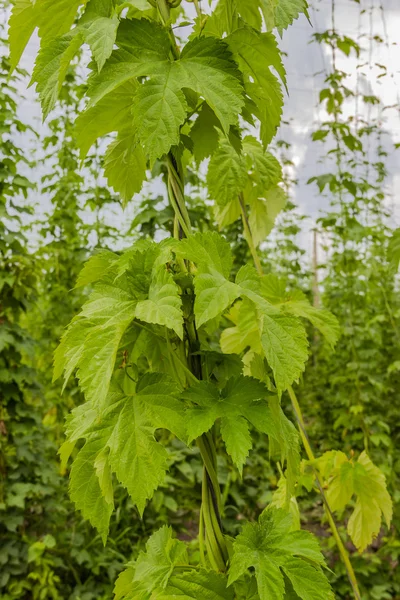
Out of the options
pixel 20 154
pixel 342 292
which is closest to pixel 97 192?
pixel 20 154

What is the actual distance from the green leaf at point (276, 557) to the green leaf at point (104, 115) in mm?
584

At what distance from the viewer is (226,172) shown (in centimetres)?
99

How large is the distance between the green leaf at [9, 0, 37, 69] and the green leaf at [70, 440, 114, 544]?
58cm

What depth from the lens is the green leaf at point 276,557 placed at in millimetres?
638

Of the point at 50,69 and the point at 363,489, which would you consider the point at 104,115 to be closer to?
the point at 50,69

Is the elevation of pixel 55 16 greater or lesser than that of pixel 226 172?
greater

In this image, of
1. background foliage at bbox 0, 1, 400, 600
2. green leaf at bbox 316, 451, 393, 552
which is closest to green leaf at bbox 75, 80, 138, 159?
green leaf at bbox 316, 451, 393, 552

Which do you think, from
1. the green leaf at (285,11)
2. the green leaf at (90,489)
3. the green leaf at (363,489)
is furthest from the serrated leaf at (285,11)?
the green leaf at (363,489)

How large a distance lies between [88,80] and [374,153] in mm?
4247

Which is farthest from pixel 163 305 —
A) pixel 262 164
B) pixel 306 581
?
pixel 262 164

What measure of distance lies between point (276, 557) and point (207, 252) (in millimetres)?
402

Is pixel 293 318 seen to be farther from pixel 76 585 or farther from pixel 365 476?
pixel 76 585

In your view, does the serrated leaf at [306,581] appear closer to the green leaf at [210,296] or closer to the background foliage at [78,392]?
the green leaf at [210,296]

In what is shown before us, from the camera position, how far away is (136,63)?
2.25ft
